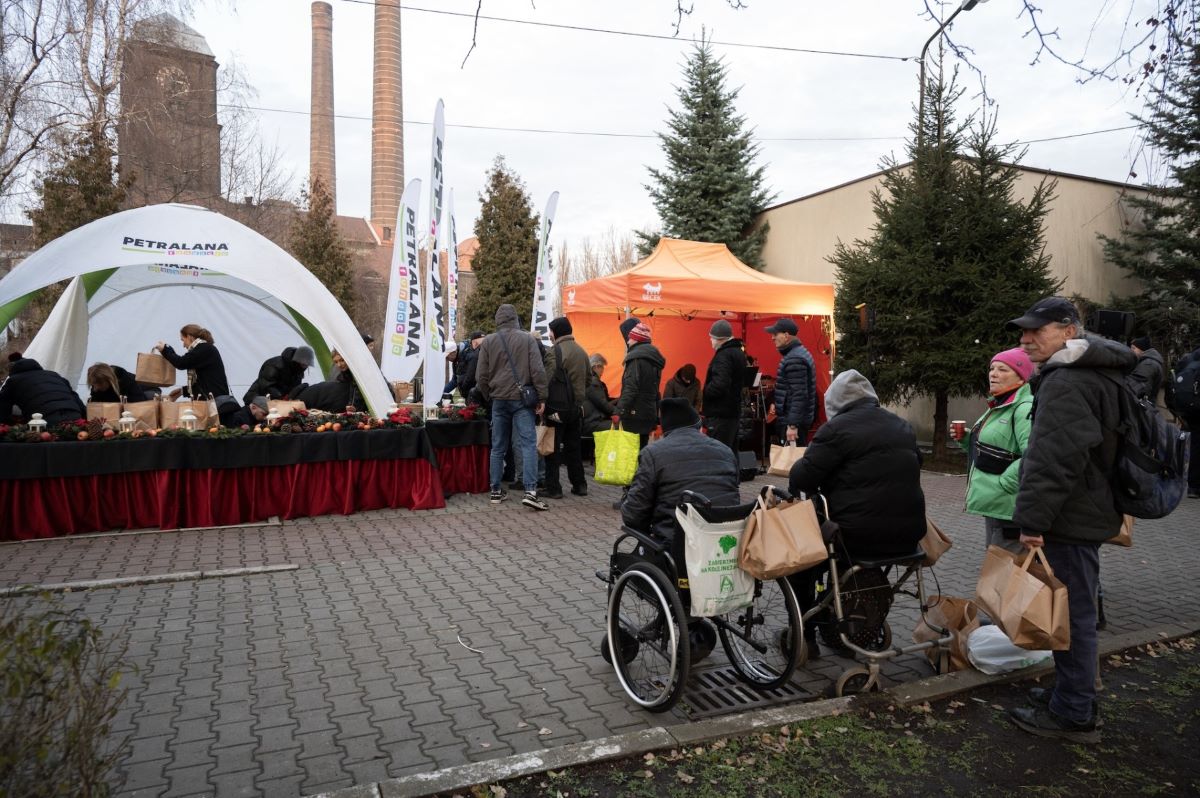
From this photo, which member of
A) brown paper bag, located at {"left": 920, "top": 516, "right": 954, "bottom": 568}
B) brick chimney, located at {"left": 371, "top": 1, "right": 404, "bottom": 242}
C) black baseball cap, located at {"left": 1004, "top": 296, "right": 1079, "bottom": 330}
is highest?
brick chimney, located at {"left": 371, "top": 1, "right": 404, "bottom": 242}

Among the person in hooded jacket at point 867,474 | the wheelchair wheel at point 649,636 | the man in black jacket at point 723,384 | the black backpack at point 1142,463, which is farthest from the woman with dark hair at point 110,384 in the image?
the black backpack at point 1142,463

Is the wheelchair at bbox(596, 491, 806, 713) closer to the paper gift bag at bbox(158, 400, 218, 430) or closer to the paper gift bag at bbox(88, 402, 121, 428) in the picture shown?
the paper gift bag at bbox(158, 400, 218, 430)

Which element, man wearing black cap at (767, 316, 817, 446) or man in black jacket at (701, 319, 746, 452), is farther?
man wearing black cap at (767, 316, 817, 446)

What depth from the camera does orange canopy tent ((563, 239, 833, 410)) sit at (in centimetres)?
1157

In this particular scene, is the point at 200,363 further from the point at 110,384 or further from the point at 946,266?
the point at 946,266

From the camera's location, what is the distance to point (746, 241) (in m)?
19.7

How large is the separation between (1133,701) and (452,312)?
17584mm

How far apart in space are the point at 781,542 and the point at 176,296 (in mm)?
12715

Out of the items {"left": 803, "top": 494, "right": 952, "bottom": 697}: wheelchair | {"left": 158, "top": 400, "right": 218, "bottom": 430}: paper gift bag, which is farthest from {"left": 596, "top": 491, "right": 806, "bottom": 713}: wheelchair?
{"left": 158, "top": 400, "right": 218, "bottom": 430}: paper gift bag

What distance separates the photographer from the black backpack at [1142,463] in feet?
10.4

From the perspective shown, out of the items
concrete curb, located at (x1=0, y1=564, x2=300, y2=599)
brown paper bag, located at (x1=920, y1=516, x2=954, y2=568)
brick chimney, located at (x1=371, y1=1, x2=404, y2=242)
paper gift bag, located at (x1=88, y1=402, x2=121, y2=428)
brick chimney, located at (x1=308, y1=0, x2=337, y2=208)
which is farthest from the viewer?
brick chimney, located at (x1=308, y1=0, x2=337, y2=208)

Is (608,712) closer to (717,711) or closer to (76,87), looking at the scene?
(717,711)

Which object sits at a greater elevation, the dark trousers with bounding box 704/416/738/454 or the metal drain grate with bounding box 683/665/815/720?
the dark trousers with bounding box 704/416/738/454

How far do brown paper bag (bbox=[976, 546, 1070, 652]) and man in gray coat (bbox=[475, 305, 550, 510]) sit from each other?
5423 millimetres
